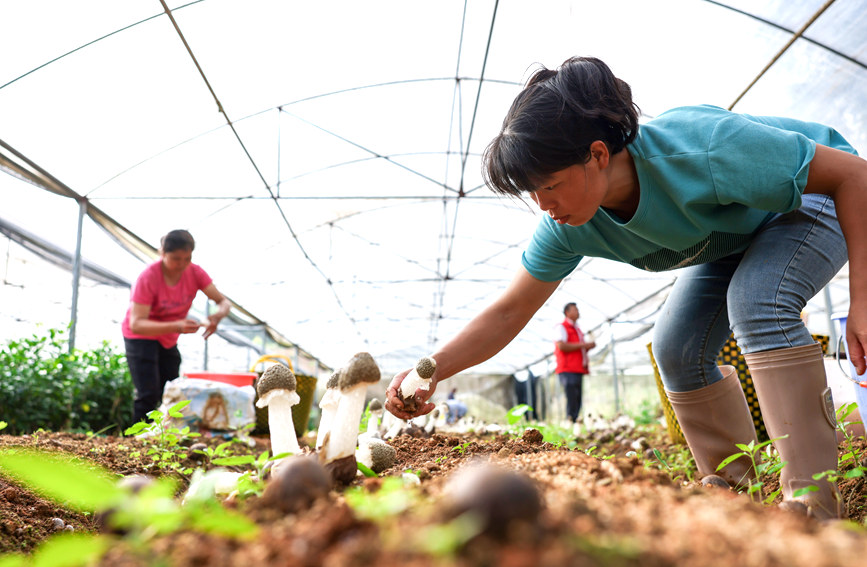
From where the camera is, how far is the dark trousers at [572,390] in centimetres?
687

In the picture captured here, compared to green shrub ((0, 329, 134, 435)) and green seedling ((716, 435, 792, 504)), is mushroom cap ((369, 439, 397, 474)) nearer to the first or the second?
green seedling ((716, 435, 792, 504))

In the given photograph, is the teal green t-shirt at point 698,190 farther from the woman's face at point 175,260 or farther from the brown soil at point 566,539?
Result: the woman's face at point 175,260

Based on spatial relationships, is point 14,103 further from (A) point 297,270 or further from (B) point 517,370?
(B) point 517,370

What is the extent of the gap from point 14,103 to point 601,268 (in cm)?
816

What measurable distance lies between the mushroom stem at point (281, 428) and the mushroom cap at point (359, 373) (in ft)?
1.07

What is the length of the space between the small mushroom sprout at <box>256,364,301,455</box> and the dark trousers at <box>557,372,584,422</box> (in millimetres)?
5687

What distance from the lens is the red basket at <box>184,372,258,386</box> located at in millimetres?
4344

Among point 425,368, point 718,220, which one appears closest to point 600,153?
point 718,220

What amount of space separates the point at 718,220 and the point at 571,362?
17.6 feet

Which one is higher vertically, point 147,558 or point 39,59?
point 39,59

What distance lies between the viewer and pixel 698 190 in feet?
5.07

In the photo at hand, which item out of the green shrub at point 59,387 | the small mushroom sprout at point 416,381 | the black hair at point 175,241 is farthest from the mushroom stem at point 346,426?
the green shrub at point 59,387

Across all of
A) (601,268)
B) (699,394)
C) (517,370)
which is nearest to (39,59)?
(699,394)

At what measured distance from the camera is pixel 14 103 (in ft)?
15.8
